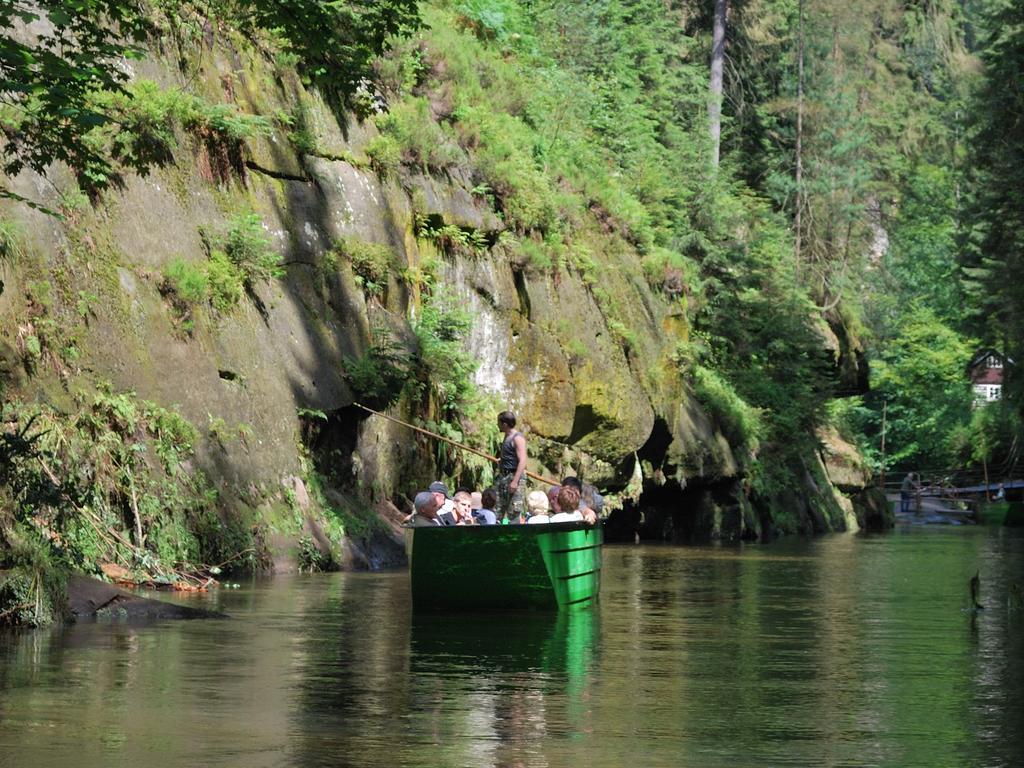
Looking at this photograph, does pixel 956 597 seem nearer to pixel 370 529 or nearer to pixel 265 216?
pixel 370 529

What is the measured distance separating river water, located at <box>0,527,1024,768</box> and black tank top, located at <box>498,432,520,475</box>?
1.82 metres

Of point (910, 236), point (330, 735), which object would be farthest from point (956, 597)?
point (910, 236)

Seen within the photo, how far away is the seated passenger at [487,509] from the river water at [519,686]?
4.17 ft

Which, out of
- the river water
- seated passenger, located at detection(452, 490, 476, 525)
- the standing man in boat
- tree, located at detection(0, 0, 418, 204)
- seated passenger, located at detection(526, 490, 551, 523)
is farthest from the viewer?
seated passenger, located at detection(452, 490, 476, 525)

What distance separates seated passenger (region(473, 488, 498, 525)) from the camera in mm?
18438

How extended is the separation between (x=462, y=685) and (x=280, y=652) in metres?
2.36

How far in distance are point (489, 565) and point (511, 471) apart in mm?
1991

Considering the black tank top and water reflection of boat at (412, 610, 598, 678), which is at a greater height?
the black tank top

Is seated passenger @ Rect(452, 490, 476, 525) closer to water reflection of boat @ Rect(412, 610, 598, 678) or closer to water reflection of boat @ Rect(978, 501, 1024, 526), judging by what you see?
water reflection of boat @ Rect(412, 610, 598, 678)

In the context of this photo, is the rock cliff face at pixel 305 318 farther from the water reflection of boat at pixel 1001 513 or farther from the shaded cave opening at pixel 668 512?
the water reflection of boat at pixel 1001 513

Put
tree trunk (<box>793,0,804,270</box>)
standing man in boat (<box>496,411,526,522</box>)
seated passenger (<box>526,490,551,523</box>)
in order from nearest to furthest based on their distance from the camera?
1. seated passenger (<box>526,490,551,523</box>)
2. standing man in boat (<box>496,411,526,522</box>)
3. tree trunk (<box>793,0,804,270</box>)

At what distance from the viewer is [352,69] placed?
16500 mm

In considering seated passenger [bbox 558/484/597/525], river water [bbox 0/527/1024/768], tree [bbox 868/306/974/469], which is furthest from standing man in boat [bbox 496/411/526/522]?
tree [bbox 868/306/974/469]

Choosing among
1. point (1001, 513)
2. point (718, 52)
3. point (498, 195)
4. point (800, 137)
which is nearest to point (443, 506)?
point (498, 195)
